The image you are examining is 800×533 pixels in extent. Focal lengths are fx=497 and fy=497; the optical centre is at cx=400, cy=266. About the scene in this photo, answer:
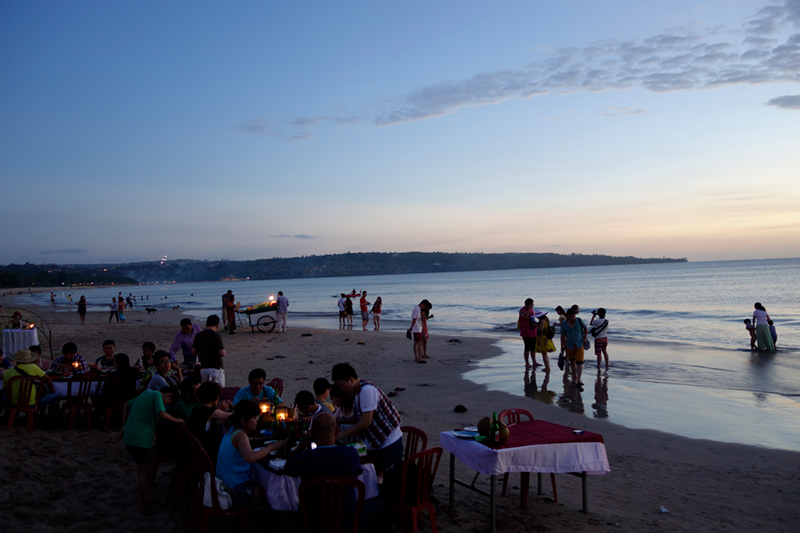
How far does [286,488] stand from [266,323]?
59.1ft

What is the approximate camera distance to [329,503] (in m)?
3.53

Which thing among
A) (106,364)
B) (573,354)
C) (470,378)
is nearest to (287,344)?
(470,378)

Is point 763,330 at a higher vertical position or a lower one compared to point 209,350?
lower

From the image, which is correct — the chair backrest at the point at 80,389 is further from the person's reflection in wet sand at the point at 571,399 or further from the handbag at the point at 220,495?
the person's reflection in wet sand at the point at 571,399

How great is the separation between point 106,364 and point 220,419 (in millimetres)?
5148

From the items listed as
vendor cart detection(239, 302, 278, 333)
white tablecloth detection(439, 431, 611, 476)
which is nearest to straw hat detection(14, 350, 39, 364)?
white tablecloth detection(439, 431, 611, 476)

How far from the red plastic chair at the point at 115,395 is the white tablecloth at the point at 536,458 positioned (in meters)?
5.33

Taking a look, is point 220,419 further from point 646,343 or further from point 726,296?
point 726,296

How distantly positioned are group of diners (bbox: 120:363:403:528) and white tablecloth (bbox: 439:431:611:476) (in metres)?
0.68

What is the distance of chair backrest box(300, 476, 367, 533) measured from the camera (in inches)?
138

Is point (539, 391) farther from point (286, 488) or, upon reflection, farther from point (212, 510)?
point (212, 510)

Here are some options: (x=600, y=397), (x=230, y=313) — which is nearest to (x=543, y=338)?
(x=600, y=397)

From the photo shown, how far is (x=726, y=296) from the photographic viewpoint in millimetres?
47562

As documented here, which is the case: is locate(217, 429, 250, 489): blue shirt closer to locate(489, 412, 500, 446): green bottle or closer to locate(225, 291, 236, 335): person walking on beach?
locate(489, 412, 500, 446): green bottle
